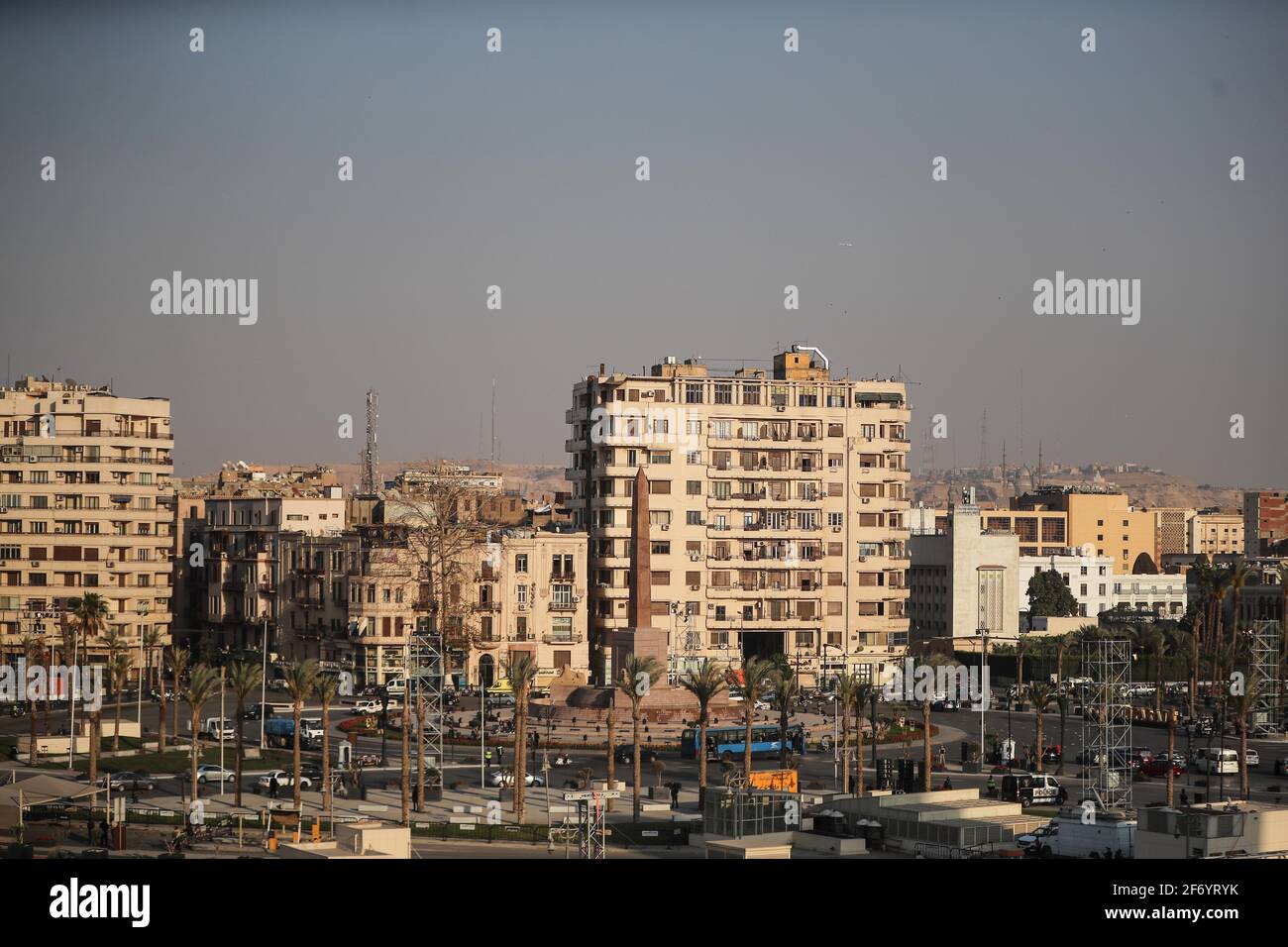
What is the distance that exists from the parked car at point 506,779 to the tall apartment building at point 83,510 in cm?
4278

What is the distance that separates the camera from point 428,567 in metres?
98.3

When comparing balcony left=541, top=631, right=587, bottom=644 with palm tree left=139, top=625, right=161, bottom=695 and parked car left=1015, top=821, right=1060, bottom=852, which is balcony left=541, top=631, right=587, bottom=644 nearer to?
palm tree left=139, top=625, right=161, bottom=695

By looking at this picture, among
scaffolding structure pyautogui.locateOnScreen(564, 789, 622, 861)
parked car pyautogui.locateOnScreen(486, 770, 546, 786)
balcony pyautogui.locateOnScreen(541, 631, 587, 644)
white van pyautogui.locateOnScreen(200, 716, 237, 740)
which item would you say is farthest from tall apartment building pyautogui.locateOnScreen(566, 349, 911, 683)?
scaffolding structure pyautogui.locateOnScreen(564, 789, 622, 861)

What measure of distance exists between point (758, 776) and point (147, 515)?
57.6 meters

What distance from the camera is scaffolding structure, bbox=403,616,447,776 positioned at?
226 ft

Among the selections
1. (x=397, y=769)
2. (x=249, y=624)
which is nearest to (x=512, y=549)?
(x=249, y=624)

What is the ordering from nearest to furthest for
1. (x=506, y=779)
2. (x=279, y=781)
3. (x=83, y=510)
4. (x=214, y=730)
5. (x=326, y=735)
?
(x=326, y=735), (x=279, y=781), (x=506, y=779), (x=214, y=730), (x=83, y=510)

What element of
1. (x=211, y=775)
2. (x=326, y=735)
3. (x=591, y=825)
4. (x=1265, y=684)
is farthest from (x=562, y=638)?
(x=591, y=825)

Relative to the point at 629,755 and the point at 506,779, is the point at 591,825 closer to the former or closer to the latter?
the point at 506,779

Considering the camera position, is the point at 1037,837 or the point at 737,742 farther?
the point at 737,742

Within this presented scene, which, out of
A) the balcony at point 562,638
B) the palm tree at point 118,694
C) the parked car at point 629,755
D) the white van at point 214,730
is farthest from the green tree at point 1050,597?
the palm tree at point 118,694

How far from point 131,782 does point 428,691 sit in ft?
82.7

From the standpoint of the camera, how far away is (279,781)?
62.3 m
